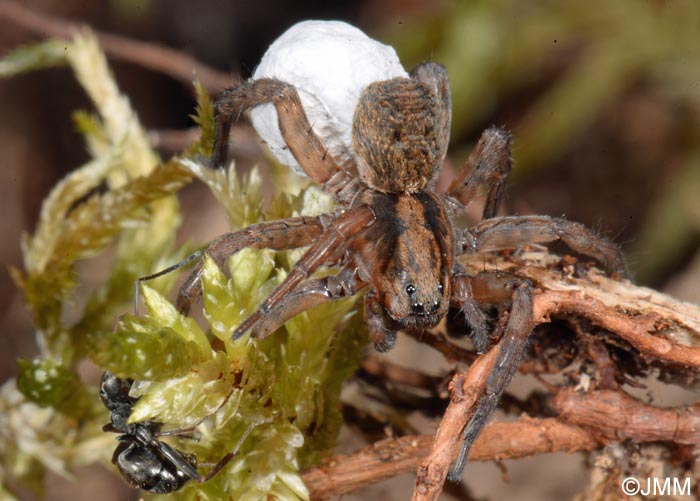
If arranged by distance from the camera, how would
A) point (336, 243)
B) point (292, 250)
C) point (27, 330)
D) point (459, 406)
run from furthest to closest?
point (27, 330)
point (292, 250)
point (336, 243)
point (459, 406)

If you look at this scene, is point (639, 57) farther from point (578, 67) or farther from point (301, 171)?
point (301, 171)

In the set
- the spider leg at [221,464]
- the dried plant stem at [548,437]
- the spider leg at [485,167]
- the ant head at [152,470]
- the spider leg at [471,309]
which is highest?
the spider leg at [485,167]

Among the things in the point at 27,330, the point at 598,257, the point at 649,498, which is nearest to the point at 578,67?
the point at 598,257

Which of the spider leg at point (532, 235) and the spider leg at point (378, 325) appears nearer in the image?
the spider leg at point (378, 325)

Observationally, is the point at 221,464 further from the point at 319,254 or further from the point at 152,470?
the point at 319,254

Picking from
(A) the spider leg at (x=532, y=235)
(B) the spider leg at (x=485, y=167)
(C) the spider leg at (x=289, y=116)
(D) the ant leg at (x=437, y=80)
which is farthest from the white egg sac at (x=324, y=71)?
(A) the spider leg at (x=532, y=235)

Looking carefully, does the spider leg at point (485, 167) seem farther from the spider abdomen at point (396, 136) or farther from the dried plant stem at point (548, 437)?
the dried plant stem at point (548, 437)

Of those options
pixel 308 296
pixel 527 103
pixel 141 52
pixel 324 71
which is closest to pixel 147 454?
pixel 308 296
